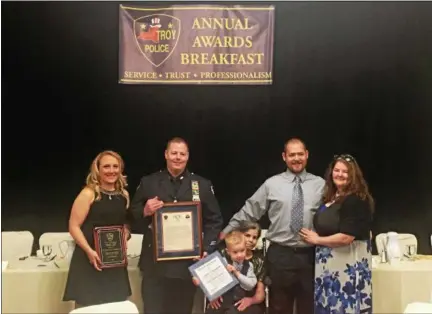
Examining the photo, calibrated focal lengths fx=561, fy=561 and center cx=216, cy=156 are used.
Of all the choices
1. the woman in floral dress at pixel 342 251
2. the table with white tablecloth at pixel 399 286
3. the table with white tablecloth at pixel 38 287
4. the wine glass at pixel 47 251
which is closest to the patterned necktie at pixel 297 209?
the woman in floral dress at pixel 342 251

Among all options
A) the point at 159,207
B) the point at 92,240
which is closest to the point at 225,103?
the point at 159,207

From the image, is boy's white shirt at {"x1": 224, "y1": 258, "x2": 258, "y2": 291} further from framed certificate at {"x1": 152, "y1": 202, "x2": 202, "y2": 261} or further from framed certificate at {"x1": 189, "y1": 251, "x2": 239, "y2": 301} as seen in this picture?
framed certificate at {"x1": 152, "y1": 202, "x2": 202, "y2": 261}

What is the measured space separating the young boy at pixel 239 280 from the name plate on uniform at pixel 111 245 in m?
0.60

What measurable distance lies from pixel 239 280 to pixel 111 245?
782mm

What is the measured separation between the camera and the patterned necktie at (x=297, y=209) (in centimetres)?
332

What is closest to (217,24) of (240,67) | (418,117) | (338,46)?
(240,67)

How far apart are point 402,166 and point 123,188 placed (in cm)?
171

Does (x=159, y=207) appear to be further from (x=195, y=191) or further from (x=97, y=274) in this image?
(x=97, y=274)

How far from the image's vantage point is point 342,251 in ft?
10.7

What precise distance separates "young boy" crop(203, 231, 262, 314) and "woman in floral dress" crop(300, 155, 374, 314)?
376 mm

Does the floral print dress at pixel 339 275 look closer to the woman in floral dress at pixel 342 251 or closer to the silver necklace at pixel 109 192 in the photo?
the woman in floral dress at pixel 342 251

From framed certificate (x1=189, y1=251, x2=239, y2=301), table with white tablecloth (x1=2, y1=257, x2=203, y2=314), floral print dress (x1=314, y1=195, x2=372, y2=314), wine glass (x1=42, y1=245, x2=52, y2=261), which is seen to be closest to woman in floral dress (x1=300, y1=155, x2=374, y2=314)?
floral print dress (x1=314, y1=195, x2=372, y2=314)

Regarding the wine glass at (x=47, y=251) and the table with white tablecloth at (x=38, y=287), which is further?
the wine glass at (x=47, y=251)

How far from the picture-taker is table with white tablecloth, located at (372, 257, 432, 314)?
3.36 metres
